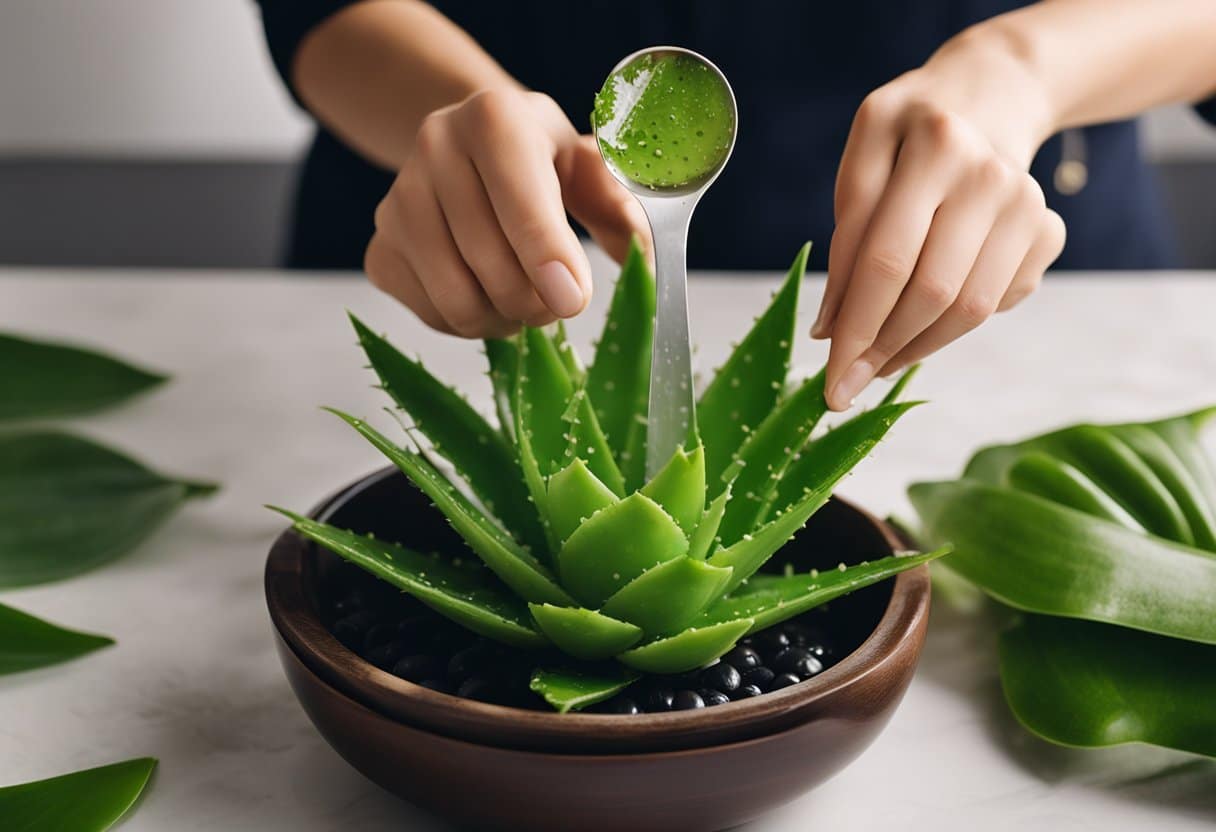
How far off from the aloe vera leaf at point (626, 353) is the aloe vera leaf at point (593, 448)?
0.14 feet

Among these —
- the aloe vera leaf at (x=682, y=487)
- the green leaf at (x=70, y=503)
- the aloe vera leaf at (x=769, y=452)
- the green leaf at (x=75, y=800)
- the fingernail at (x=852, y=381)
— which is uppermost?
the fingernail at (x=852, y=381)

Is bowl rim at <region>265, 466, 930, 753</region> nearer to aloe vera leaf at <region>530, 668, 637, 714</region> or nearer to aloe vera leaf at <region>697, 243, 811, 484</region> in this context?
aloe vera leaf at <region>530, 668, 637, 714</region>

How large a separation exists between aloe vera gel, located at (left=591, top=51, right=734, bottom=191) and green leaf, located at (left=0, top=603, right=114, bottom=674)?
0.35m

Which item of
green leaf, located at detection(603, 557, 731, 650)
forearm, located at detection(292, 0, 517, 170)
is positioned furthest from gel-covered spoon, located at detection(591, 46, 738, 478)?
forearm, located at detection(292, 0, 517, 170)

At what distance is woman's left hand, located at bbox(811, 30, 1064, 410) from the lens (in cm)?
53

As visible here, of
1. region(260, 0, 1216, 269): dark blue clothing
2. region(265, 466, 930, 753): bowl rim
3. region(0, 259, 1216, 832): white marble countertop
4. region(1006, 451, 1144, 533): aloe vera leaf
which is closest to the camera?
region(265, 466, 930, 753): bowl rim

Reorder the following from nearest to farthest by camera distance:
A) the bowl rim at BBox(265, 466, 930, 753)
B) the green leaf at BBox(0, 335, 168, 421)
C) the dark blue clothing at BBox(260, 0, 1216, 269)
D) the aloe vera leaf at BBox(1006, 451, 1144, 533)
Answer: the bowl rim at BBox(265, 466, 930, 753) → the aloe vera leaf at BBox(1006, 451, 1144, 533) → the green leaf at BBox(0, 335, 168, 421) → the dark blue clothing at BBox(260, 0, 1216, 269)

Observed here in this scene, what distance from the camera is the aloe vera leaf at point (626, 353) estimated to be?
0.61 metres

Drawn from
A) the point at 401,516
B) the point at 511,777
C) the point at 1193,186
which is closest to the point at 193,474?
the point at 401,516

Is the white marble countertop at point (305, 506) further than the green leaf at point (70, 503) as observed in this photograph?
No

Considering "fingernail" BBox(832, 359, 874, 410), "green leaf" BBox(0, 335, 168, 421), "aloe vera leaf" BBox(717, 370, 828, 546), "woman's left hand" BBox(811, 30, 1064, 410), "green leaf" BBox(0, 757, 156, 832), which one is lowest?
"green leaf" BBox(0, 335, 168, 421)

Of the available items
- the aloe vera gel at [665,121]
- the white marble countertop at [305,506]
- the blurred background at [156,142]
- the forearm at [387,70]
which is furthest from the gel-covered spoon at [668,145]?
the blurred background at [156,142]

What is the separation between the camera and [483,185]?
564mm

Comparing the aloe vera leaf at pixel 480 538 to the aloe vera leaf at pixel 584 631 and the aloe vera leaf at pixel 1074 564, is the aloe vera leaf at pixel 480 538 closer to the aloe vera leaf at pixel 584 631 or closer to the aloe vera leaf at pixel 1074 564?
the aloe vera leaf at pixel 584 631
